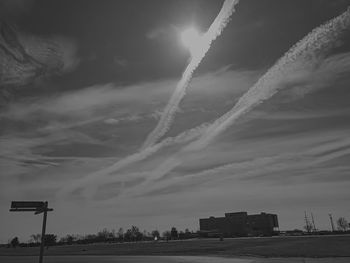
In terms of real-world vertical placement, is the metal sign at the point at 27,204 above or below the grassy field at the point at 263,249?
above

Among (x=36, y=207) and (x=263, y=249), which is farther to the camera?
(x=263, y=249)

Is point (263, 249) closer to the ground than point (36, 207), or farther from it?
closer to the ground

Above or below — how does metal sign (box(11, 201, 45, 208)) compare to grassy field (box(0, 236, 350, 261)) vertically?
above

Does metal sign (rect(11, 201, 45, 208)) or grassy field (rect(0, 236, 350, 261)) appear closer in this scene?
metal sign (rect(11, 201, 45, 208))

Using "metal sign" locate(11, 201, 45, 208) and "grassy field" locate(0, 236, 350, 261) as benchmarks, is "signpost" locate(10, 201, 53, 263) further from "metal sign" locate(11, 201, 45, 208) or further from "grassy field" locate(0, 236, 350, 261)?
"grassy field" locate(0, 236, 350, 261)

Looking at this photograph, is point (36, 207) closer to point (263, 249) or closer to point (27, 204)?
point (27, 204)

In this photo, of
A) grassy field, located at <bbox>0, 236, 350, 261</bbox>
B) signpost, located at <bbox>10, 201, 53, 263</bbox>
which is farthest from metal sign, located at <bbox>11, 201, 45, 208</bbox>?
grassy field, located at <bbox>0, 236, 350, 261</bbox>

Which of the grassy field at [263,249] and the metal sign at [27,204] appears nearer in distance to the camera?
the metal sign at [27,204]

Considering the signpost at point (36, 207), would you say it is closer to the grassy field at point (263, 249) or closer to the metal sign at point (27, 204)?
the metal sign at point (27, 204)

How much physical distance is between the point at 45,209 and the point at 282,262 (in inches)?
831

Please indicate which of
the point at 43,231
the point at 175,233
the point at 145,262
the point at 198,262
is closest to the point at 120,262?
the point at 145,262

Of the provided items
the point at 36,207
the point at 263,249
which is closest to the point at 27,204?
the point at 36,207

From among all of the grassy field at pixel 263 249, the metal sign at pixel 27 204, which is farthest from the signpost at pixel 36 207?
the grassy field at pixel 263 249

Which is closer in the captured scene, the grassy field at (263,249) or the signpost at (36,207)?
the signpost at (36,207)
